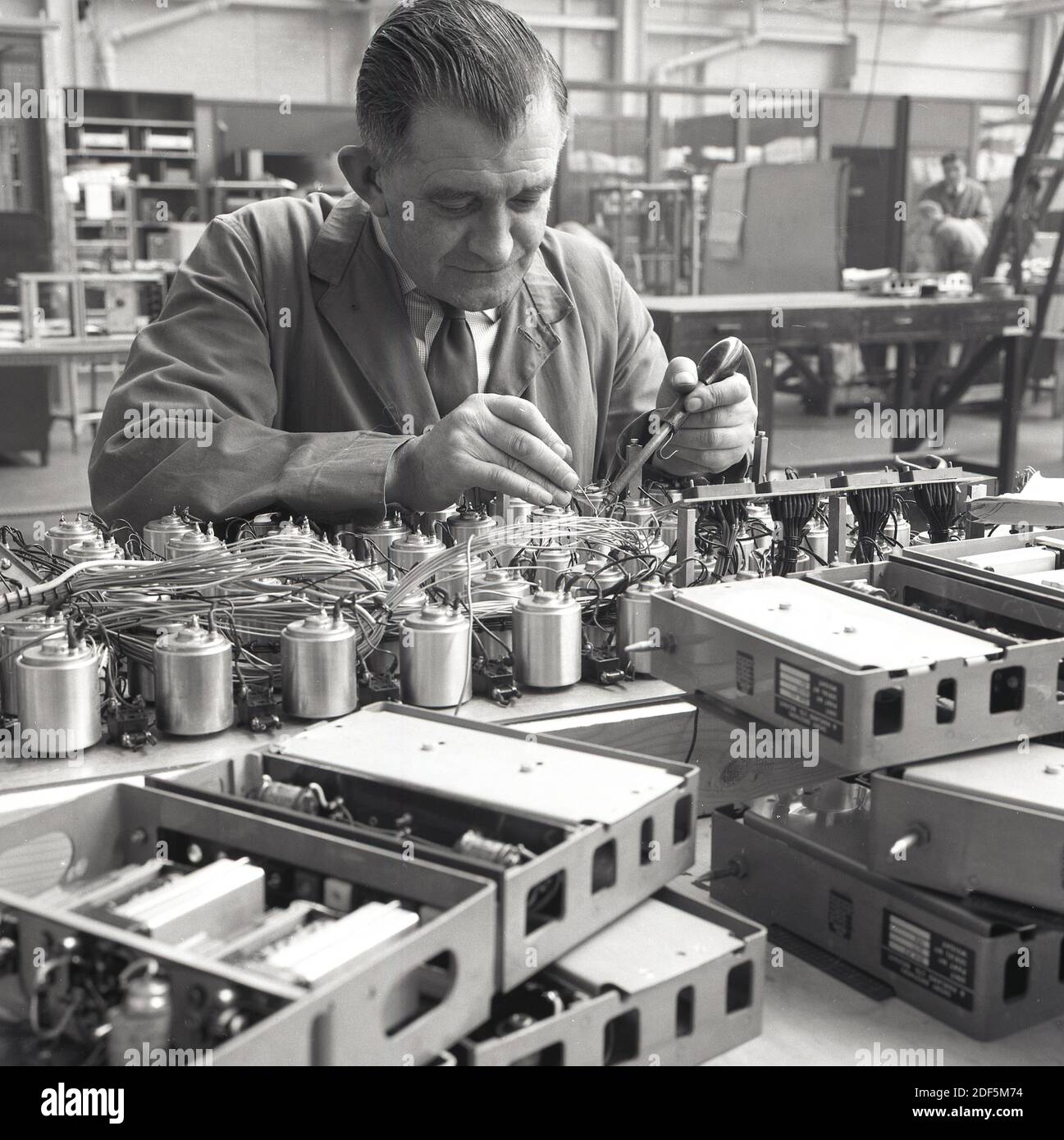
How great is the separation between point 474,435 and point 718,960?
0.79 metres

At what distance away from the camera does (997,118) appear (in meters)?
11.7

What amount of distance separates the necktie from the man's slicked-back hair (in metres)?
0.36

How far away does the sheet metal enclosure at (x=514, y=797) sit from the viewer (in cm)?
75

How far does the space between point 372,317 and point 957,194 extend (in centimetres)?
762

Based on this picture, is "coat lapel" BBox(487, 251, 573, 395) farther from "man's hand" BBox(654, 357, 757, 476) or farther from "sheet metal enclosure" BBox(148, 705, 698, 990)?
"sheet metal enclosure" BBox(148, 705, 698, 990)

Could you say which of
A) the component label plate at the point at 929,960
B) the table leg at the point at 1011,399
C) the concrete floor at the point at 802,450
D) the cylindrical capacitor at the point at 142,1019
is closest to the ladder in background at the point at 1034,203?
the table leg at the point at 1011,399

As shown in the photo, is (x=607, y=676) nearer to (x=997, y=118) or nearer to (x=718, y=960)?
(x=718, y=960)

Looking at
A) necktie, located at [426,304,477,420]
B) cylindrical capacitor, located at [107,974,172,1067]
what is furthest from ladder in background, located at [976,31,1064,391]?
cylindrical capacitor, located at [107,974,172,1067]

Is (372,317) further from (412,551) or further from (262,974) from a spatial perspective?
(262,974)

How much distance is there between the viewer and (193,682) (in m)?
1.08

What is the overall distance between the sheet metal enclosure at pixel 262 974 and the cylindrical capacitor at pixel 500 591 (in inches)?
17.6

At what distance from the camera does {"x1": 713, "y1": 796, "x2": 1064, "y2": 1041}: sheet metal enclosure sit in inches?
32.8
